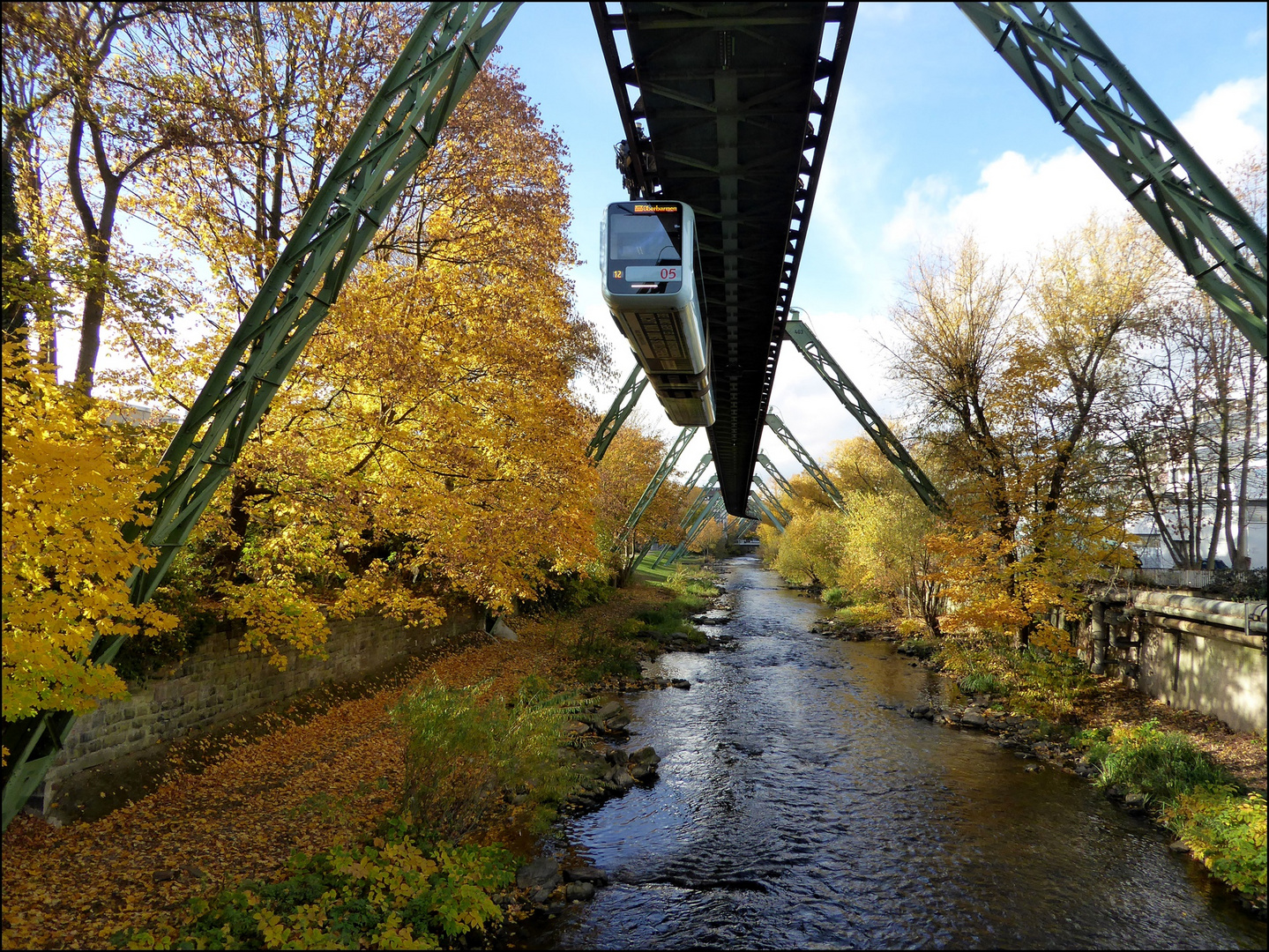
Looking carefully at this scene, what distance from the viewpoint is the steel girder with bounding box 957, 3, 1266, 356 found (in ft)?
22.1

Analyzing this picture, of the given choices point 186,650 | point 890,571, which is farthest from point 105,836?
point 890,571

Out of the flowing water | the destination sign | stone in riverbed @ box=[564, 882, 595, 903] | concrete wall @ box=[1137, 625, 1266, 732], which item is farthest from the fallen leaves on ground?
concrete wall @ box=[1137, 625, 1266, 732]

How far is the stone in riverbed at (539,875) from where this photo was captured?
7.91 meters

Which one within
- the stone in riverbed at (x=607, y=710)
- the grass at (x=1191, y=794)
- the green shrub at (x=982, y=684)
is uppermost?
the grass at (x=1191, y=794)

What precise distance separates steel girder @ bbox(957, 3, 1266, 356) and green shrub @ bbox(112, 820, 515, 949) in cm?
923

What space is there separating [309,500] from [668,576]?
128 feet

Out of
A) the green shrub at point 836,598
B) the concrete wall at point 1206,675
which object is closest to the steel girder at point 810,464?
the green shrub at point 836,598

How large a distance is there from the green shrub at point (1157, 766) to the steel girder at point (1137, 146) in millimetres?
6800

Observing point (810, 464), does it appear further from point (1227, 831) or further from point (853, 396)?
point (1227, 831)

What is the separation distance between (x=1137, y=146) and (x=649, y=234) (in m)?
6.20

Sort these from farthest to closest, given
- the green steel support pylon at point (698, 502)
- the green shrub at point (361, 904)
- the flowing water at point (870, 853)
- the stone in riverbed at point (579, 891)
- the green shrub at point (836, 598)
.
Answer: the green steel support pylon at point (698, 502)
the green shrub at point (836, 598)
the stone in riverbed at point (579, 891)
the flowing water at point (870, 853)
the green shrub at point (361, 904)

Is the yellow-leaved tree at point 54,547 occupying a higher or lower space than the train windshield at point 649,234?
lower

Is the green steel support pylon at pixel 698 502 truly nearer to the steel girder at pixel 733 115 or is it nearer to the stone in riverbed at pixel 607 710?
the stone in riverbed at pixel 607 710

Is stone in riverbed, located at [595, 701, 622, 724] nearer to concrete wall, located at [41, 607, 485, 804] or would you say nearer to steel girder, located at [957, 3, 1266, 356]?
concrete wall, located at [41, 607, 485, 804]
